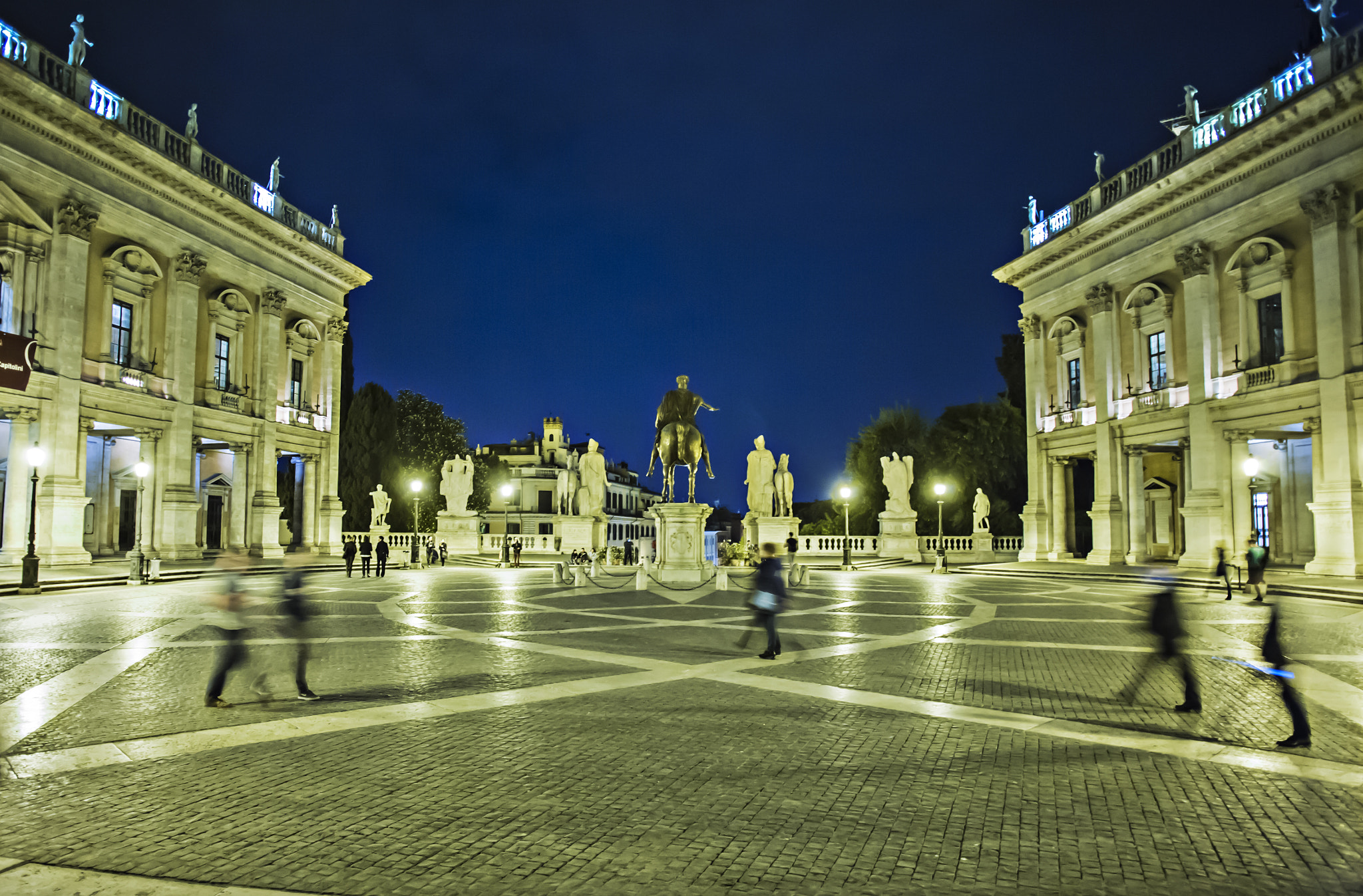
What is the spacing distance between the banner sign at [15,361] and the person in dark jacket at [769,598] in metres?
21.7

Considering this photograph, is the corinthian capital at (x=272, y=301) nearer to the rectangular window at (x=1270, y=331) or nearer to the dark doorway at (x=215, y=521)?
the dark doorway at (x=215, y=521)

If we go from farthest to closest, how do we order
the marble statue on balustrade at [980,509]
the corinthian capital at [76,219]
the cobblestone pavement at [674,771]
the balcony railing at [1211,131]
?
1. the marble statue on balustrade at [980,509]
2. the corinthian capital at [76,219]
3. the balcony railing at [1211,131]
4. the cobblestone pavement at [674,771]

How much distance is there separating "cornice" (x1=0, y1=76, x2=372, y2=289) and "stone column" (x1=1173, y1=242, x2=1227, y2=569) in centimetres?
3492

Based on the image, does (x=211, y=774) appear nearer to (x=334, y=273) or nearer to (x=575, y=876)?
(x=575, y=876)

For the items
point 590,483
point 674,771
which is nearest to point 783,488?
point 590,483

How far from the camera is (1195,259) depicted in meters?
27.1

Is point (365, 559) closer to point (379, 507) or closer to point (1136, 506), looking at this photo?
point (379, 507)

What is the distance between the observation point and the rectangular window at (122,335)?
2711cm

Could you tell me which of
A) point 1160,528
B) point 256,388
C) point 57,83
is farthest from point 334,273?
point 1160,528

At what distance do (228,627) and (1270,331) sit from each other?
29914 mm

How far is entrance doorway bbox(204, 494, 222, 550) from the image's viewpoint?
37.2 meters

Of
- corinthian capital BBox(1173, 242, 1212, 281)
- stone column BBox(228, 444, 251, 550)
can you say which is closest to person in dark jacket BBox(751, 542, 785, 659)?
corinthian capital BBox(1173, 242, 1212, 281)

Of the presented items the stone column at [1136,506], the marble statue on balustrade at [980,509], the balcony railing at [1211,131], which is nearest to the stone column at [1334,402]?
the balcony railing at [1211,131]

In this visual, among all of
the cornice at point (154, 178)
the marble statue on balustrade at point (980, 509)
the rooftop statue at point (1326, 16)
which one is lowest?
the marble statue on balustrade at point (980, 509)
